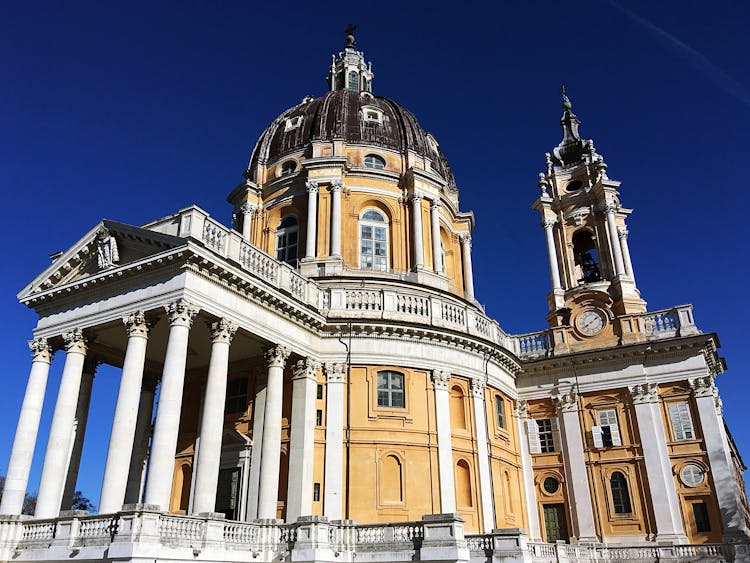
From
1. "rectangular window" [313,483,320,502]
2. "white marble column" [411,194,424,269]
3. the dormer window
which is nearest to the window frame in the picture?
"white marble column" [411,194,424,269]

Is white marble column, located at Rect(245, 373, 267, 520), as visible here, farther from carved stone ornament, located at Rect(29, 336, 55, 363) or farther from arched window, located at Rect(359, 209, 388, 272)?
arched window, located at Rect(359, 209, 388, 272)

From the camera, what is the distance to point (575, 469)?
26.3 metres

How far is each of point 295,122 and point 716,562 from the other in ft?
85.9

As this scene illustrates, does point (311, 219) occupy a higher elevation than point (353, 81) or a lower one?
lower

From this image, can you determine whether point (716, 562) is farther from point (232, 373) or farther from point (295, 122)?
point (295, 122)

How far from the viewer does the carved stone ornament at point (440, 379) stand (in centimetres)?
2312

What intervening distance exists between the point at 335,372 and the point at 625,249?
15.9 m

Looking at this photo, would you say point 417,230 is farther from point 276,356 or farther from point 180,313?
point 180,313

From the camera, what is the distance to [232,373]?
76.4 feet

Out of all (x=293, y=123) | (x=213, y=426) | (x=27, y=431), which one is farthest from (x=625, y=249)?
(x=27, y=431)

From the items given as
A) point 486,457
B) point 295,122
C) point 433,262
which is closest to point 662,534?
point 486,457

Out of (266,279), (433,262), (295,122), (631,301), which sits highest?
(295,122)

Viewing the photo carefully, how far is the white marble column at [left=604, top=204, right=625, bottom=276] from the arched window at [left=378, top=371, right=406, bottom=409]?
41.1 ft

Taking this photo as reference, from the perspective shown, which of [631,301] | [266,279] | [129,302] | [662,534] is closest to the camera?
[129,302]
